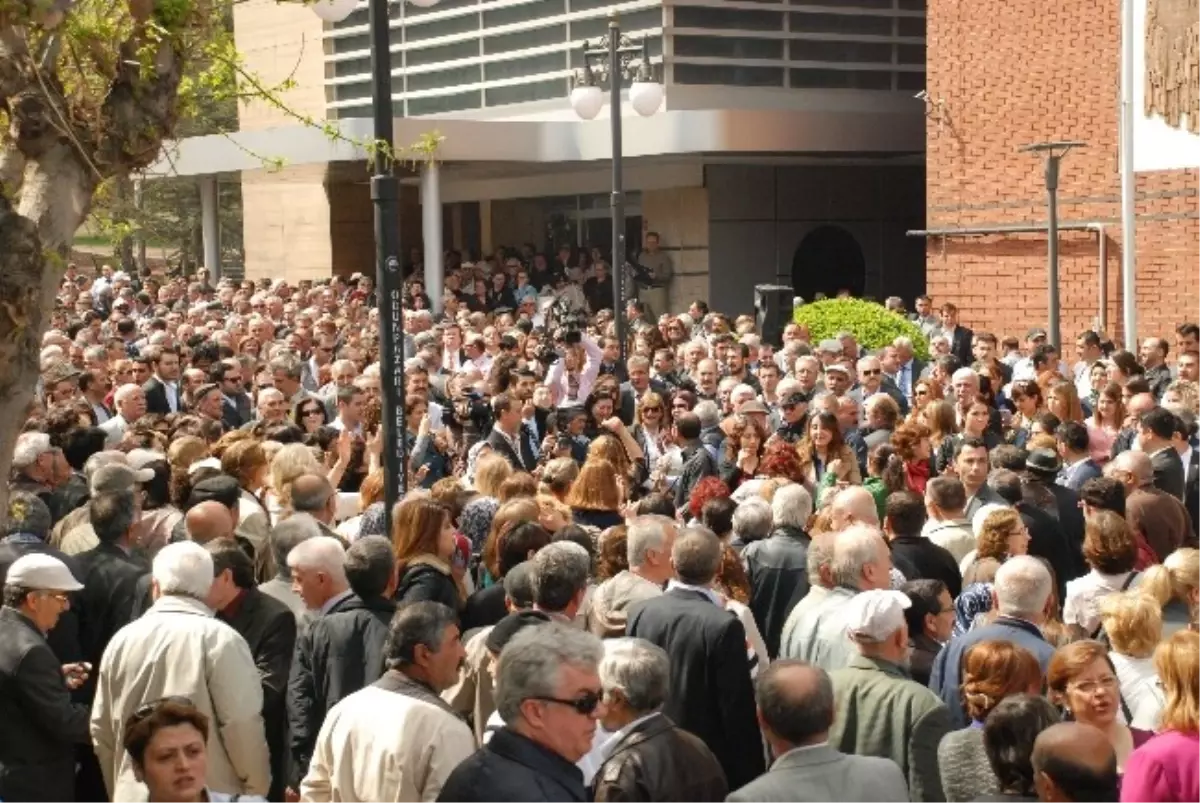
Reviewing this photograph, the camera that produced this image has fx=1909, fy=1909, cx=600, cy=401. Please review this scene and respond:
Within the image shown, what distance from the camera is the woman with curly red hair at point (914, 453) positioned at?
→ 40.2ft

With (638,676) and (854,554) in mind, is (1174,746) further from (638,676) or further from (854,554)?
(854,554)

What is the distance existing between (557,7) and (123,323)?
46.4ft

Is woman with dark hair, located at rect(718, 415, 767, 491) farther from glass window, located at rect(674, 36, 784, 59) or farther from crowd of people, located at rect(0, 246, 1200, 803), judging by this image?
glass window, located at rect(674, 36, 784, 59)

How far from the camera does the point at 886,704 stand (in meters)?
6.93

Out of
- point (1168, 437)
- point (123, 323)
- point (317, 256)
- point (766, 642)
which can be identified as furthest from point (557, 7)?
point (766, 642)

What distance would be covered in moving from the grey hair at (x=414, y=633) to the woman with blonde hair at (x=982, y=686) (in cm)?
174

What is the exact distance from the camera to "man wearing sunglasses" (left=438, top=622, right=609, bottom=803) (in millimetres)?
5395

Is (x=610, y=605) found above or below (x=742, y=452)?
below

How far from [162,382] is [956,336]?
1042cm

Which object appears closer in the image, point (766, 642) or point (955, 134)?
point (766, 642)

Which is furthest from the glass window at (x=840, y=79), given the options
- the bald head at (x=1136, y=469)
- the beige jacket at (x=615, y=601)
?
the beige jacket at (x=615, y=601)

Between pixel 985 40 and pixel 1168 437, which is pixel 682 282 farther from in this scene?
pixel 1168 437

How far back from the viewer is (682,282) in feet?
110

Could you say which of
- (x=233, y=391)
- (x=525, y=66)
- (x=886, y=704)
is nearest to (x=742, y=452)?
(x=233, y=391)
